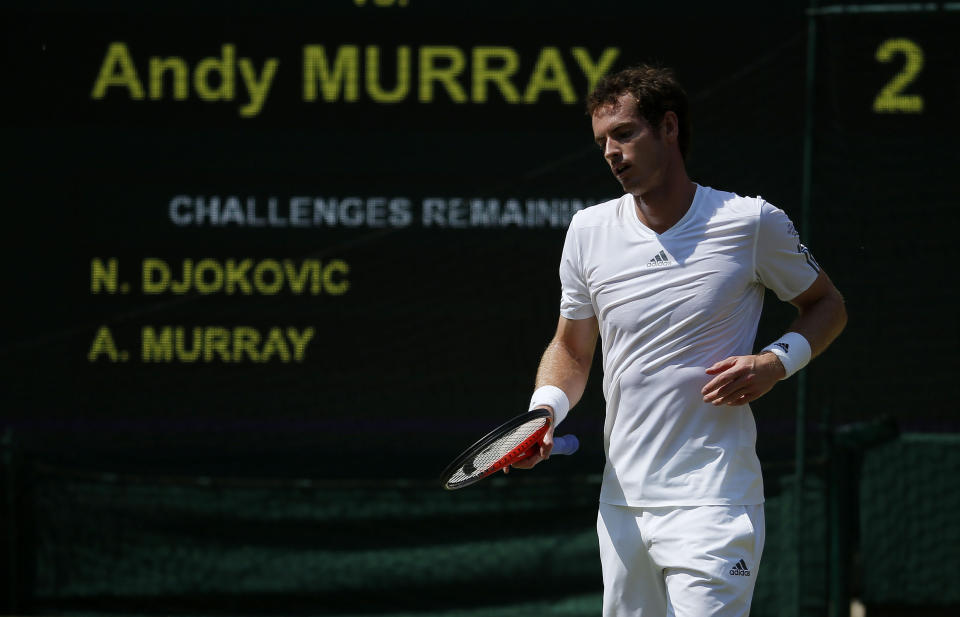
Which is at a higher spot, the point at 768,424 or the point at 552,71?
the point at 552,71

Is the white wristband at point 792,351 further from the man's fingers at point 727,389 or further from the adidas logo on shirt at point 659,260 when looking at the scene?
the adidas logo on shirt at point 659,260

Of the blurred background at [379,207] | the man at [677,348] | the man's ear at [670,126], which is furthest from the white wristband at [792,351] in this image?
the blurred background at [379,207]

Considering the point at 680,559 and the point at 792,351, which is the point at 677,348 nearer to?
the point at 792,351

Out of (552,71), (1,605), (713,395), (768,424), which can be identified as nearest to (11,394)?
(1,605)

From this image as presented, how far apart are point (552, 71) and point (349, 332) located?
130 cm

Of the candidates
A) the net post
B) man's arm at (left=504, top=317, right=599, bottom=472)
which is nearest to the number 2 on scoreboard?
the net post

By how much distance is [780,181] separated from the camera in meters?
5.16

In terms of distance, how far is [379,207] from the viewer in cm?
516

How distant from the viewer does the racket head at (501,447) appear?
2795mm

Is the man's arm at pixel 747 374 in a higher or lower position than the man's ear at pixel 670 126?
lower

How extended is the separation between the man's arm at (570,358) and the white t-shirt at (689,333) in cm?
14

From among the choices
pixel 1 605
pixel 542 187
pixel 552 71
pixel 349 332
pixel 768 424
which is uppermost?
pixel 552 71

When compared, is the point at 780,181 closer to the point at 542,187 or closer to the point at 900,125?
the point at 900,125

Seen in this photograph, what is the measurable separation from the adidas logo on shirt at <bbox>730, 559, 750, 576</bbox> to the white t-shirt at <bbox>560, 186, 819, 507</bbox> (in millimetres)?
133
